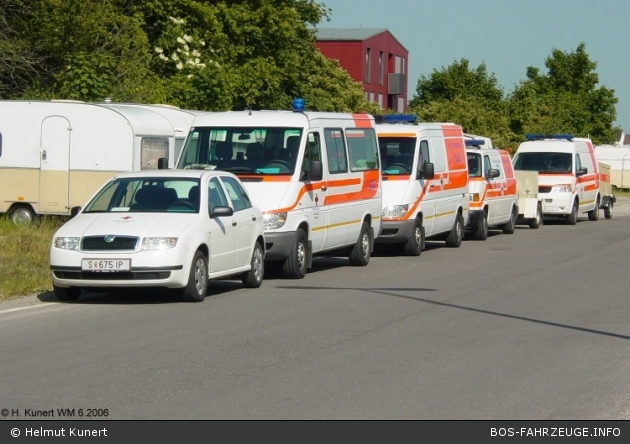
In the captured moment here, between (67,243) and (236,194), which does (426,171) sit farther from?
(67,243)

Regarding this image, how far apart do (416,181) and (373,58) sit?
209 ft

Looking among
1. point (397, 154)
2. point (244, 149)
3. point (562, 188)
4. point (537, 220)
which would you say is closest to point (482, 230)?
point (397, 154)

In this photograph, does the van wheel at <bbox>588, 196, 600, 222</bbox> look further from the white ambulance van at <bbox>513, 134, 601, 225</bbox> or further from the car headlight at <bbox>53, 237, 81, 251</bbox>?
the car headlight at <bbox>53, 237, 81, 251</bbox>

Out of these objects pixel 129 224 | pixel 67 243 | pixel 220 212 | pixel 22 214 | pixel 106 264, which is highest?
pixel 220 212

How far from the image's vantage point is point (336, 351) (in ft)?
35.0

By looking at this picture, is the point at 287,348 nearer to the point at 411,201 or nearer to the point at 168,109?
the point at 411,201

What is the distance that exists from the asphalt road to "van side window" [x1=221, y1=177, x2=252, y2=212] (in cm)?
114

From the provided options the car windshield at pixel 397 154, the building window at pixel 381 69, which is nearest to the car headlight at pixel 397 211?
the car windshield at pixel 397 154

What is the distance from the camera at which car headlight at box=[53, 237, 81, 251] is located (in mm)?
13852

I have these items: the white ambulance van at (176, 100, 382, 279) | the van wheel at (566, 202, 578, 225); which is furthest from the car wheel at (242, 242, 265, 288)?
the van wheel at (566, 202, 578, 225)

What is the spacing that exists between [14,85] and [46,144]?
11.7 metres

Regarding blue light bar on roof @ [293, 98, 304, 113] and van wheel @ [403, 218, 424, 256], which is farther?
van wheel @ [403, 218, 424, 256]

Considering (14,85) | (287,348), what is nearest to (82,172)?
(14,85)

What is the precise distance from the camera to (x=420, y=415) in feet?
25.7
